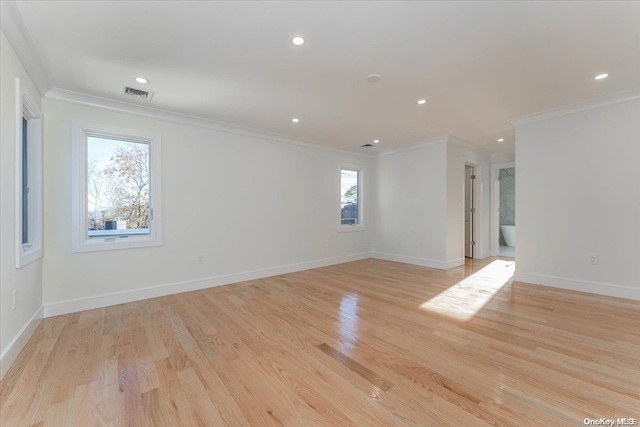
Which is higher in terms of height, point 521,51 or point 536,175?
point 521,51

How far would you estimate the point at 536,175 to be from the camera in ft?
13.5

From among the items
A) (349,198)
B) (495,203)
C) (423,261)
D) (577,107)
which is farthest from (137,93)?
(495,203)

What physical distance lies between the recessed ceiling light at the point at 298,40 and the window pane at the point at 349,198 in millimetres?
3976

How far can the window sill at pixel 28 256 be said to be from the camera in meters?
2.29

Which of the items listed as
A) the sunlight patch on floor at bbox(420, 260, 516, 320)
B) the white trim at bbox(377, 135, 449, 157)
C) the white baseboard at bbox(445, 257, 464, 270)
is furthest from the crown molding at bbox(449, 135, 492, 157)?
the sunlight patch on floor at bbox(420, 260, 516, 320)

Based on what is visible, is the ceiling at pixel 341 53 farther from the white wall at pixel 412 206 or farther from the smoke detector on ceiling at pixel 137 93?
the white wall at pixel 412 206

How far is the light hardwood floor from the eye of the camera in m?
1.59

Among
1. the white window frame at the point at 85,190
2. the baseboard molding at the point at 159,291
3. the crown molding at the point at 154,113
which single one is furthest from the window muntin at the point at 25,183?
the baseboard molding at the point at 159,291

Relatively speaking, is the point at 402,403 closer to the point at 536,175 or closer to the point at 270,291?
the point at 270,291

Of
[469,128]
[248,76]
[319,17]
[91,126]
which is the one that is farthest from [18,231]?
[469,128]

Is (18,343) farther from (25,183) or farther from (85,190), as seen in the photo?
(85,190)

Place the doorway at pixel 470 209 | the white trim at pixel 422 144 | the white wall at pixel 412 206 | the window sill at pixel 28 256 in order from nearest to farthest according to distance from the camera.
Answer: the window sill at pixel 28 256, the white trim at pixel 422 144, the white wall at pixel 412 206, the doorway at pixel 470 209

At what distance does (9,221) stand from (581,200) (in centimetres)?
613

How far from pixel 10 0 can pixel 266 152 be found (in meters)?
3.25
